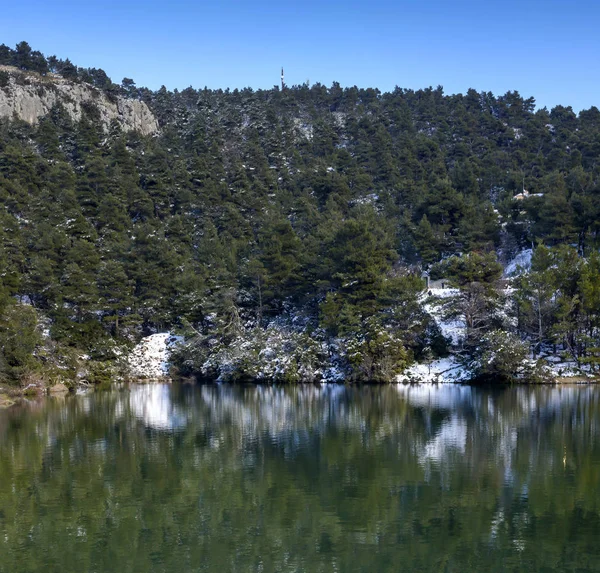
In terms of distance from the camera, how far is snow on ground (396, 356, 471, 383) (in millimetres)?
59000

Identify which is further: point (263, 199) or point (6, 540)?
point (263, 199)

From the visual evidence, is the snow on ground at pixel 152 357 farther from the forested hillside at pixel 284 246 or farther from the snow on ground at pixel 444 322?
the snow on ground at pixel 444 322

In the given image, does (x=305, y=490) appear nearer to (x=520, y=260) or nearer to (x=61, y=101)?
(x=520, y=260)

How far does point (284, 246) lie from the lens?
72188 millimetres

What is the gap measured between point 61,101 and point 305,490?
113048mm

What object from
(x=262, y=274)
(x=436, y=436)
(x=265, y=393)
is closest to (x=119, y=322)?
(x=262, y=274)

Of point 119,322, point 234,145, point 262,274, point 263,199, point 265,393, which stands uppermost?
point 234,145

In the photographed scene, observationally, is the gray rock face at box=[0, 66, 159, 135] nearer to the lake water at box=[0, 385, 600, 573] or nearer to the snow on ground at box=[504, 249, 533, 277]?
the snow on ground at box=[504, 249, 533, 277]

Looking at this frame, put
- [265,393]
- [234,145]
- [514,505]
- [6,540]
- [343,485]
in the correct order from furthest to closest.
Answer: [234,145] → [265,393] → [343,485] → [514,505] → [6,540]

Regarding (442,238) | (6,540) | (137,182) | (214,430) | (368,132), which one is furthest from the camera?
(368,132)

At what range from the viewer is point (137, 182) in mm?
93750

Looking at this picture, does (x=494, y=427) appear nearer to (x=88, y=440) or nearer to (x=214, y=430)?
(x=214, y=430)

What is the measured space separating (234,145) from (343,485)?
103 m

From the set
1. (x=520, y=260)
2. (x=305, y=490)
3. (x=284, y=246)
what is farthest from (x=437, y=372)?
(x=305, y=490)
